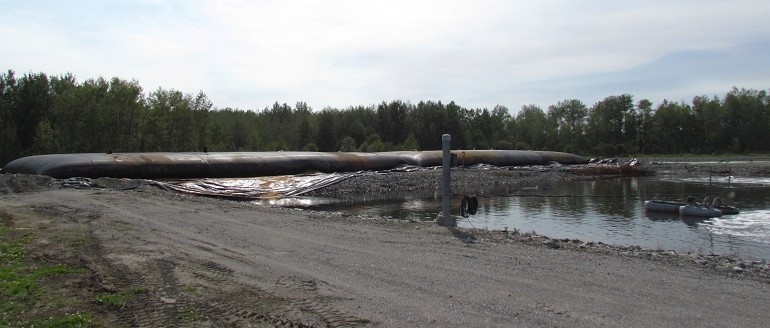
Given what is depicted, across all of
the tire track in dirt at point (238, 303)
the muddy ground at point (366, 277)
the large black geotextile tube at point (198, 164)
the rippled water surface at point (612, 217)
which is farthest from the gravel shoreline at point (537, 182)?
the tire track in dirt at point (238, 303)

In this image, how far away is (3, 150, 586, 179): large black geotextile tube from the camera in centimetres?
2662

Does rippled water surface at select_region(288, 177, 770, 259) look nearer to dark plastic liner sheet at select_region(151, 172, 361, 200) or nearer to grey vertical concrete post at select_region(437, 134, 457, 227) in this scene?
dark plastic liner sheet at select_region(151, 172, 361, 200)

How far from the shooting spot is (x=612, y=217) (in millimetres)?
22344

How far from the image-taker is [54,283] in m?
7.43

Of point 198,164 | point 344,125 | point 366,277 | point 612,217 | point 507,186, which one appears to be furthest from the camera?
point 344,125

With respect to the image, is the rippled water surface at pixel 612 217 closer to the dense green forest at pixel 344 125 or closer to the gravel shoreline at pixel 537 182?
the gravel shoreline at pixel 537 182

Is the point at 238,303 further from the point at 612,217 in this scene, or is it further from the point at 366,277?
the point at 612,217

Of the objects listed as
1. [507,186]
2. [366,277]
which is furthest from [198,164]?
[366,277]

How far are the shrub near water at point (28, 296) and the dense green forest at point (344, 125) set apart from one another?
33.3 metres

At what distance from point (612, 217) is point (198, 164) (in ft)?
67.7

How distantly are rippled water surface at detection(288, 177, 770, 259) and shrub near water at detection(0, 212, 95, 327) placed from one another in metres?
13.0

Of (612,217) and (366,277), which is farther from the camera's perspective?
(612,217)

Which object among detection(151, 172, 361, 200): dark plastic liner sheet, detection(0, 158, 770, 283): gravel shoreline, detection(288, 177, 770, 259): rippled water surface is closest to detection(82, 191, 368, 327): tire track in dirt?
Answer: detection(0, 158, 770, 283): gravel shoreline

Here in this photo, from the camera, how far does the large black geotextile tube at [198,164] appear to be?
26.6 metres
